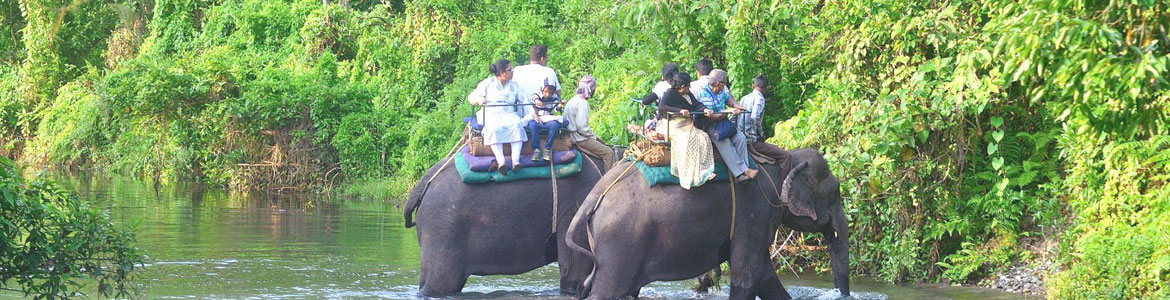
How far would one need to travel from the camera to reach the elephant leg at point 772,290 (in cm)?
1073

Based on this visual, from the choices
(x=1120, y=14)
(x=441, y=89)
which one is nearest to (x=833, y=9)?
(x=1120, y=14)

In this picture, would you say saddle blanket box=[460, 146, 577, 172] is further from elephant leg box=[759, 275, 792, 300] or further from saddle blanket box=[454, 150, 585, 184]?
elephant leg box=[759, 275, 792, 300]

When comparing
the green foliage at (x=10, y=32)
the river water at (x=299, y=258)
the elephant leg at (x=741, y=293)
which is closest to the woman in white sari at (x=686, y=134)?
the elephant leg at (x=741, y=293)

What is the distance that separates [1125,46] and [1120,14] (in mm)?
242

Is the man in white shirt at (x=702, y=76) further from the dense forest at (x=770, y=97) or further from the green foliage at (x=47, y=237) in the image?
the green foliage at (x=47, y=237)

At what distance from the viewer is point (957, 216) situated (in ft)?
38.9

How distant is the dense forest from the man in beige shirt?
1898 mm

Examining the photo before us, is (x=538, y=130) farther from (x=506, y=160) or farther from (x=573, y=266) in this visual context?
(x=573, y=266)

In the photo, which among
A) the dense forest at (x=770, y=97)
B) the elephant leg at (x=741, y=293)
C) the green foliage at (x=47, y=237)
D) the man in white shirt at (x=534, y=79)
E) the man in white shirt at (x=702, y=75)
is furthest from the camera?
the man in white shirt at (x=534, y=79)

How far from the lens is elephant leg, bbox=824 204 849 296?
10887 millimetres

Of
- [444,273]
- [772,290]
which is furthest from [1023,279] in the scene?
[444,273]

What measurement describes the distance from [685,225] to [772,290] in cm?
106

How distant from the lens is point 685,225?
10.1m

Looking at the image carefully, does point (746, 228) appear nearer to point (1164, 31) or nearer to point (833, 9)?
point (833, 9)
